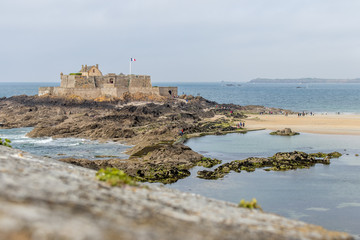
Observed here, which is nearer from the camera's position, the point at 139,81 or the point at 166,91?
the point at 139,81

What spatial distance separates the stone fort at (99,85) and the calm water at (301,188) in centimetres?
4395

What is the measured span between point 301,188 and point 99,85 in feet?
199

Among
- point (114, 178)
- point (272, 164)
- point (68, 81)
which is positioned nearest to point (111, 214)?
point (114, 178)

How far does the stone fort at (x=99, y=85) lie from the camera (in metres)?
76.3

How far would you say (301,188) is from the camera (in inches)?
899

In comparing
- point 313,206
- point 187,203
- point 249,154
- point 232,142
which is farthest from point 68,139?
point 187,203

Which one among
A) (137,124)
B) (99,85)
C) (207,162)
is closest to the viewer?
(207,162)

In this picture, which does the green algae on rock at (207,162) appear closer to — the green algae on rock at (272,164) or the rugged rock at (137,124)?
the rugged rock at (137,124)

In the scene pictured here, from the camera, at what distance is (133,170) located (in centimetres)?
2631

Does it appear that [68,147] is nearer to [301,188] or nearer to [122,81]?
[301,188]

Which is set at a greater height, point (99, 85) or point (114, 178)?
point (99, 85)

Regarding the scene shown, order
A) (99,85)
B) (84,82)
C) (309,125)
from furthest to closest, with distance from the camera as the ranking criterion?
(99,85), (84,82), (309,125)

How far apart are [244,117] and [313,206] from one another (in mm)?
45926

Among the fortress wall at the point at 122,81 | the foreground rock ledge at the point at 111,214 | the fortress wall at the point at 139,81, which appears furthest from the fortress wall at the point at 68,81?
the foreground rock ledge at the point at 111,214
